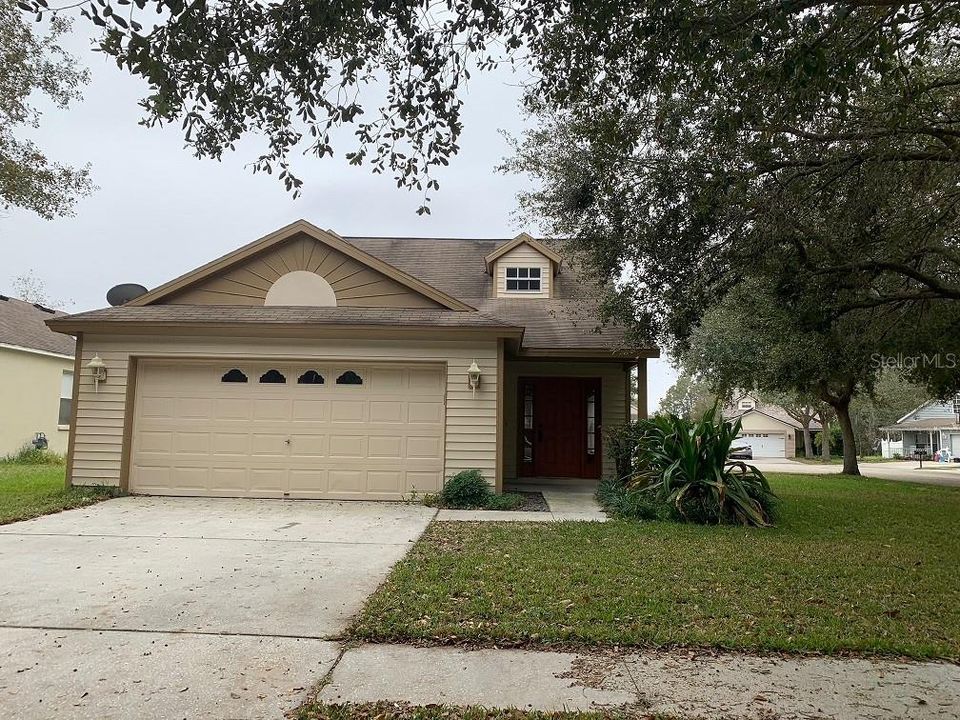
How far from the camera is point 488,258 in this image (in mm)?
15422

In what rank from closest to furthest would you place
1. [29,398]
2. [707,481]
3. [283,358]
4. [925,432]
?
[707,481], [283,358], [29,398], [925,432]

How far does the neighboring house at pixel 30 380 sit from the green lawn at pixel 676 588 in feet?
51.5

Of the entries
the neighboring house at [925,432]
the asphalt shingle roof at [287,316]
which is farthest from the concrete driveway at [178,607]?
the neighboring house at [925,432]

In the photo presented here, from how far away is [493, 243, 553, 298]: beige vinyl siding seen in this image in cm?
1550

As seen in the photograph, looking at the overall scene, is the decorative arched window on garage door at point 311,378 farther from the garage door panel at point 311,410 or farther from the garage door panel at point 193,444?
the garage door panel at point 193,444

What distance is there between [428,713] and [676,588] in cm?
278

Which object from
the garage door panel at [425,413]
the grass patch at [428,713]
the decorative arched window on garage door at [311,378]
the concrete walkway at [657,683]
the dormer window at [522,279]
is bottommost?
the grass patch at [428,713]

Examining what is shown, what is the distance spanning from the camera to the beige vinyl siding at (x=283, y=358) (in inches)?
395

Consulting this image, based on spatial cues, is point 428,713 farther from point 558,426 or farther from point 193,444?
point 558,426

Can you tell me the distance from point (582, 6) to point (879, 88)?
433cm

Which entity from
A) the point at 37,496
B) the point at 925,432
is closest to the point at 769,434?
the point at 925,432

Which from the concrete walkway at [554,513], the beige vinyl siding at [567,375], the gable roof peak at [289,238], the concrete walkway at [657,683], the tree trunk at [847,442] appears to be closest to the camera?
the concrete walkway at [657,683]

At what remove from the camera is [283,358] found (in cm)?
1022

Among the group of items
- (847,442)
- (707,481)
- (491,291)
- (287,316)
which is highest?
(491,291)
